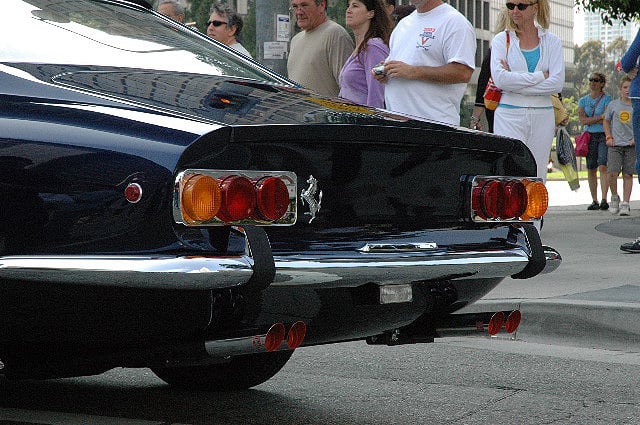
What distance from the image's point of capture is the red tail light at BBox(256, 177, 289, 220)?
353 centimetres

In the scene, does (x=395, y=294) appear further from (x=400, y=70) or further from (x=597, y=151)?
(x=597, y=151)

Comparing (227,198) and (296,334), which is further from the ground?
(227,198)

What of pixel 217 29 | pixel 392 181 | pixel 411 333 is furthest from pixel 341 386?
pixel 217 29

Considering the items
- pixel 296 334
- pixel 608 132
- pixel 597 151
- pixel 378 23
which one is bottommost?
pixel 597 151

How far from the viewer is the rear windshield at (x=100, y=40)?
13.9 feet

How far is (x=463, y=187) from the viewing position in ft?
13.9

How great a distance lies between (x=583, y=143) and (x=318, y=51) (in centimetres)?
875

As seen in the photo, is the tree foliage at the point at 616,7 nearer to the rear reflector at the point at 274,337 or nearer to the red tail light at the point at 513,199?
the red tail light at the point at 513,199

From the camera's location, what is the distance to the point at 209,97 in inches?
155

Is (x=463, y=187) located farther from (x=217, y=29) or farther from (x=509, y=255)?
(x=217, y=29)

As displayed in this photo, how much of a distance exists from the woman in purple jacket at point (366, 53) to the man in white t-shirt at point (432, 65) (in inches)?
12.1

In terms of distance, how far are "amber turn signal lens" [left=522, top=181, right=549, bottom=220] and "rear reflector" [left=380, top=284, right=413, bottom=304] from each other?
65 centimetres

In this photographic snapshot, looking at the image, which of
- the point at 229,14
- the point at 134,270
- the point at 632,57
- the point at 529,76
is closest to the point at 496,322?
the point at 134,270

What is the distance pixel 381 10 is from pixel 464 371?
3.02 meters
